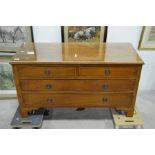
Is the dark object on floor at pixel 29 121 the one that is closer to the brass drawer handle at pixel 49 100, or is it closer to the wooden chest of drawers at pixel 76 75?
A: the wooden chest of drawers at pixel 76 75

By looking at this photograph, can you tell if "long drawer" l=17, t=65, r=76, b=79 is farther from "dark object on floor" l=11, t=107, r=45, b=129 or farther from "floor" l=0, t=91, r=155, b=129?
"floor" l=0, t=91, r=155, b=129

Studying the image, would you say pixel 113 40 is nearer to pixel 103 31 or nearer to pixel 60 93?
pixel 103 31

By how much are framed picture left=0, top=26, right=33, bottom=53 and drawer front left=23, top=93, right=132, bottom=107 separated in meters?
0.80

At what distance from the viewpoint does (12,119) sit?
2.53 m

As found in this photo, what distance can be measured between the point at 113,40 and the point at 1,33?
5.13 ft

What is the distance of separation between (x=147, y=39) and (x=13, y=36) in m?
1.91

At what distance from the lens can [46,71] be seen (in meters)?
2.16

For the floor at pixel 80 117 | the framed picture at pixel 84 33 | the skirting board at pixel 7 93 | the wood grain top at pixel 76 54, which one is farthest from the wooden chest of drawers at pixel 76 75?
the skirting board at pixel 7 93

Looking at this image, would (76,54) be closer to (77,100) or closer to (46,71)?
(46,71)

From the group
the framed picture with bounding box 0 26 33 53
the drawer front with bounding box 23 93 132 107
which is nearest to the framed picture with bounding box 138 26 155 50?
the drawer front with bounding box 23 93 132 107

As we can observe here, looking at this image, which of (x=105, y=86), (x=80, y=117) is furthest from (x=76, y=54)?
(x=80, y=117)

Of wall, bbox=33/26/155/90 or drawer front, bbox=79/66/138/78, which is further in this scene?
wall, bbox=33/26/155/90

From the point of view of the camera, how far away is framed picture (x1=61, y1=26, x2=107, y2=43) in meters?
2.54

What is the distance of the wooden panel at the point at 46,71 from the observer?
7.02 feet
